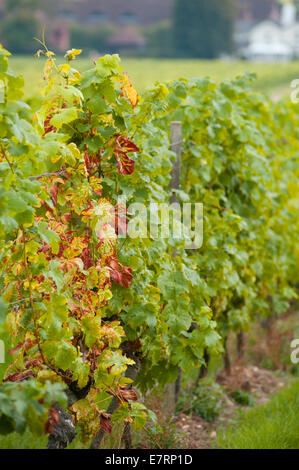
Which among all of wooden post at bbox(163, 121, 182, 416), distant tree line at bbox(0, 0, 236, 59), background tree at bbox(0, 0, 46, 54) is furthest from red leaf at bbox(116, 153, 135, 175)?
distant tree line at bbox(0, 0, 236, 59)

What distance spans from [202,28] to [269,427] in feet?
194

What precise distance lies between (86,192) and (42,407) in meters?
1.01

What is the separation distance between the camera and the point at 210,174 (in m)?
4.30

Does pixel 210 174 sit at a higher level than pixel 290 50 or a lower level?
lower

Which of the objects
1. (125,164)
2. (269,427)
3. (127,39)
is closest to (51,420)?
(125,164)

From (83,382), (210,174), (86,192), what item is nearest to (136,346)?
(83,382)

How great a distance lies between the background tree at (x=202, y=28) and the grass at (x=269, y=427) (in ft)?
184

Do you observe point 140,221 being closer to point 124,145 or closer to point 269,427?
point 124,145

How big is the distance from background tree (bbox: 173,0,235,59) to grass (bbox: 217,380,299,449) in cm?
5606

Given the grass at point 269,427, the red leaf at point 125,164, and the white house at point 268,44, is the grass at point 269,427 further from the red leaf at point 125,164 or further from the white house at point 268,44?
the white house at point 268,44

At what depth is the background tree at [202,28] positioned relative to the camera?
58125 millimetres

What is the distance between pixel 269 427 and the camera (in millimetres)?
3746

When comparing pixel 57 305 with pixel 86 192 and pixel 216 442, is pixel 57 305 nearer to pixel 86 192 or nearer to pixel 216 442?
pixel 86 192

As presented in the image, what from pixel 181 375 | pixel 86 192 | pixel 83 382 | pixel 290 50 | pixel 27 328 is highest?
pixel 290 50
